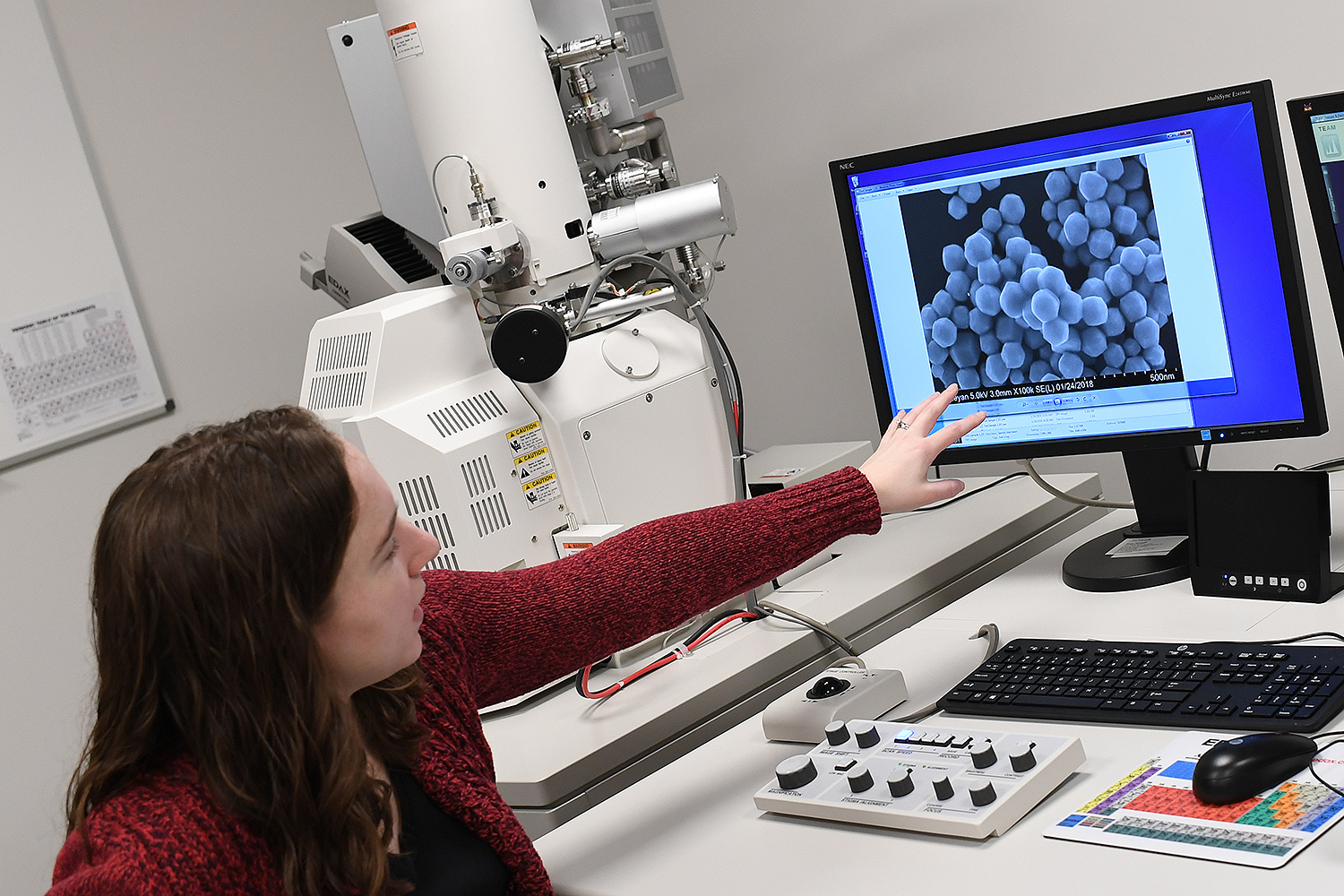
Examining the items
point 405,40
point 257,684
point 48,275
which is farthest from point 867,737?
point 48,275

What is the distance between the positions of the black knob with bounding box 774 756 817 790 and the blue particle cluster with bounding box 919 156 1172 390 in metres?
0.56

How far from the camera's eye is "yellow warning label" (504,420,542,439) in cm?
149

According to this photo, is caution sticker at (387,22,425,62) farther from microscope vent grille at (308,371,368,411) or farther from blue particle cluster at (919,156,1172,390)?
blue particle cluster at (919,156,1172,390)

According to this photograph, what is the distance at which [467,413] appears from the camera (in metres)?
1.49

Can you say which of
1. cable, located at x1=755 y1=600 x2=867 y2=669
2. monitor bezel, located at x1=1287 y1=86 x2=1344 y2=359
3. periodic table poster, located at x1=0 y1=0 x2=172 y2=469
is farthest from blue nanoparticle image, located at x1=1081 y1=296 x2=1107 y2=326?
periodic table poster, located at x1=0 y1=0 x2=172 y2=469

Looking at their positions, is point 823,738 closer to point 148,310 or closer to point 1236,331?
point 1236,331

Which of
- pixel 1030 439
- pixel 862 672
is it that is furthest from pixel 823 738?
pixel 1030 439

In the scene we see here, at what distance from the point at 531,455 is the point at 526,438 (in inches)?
0.9

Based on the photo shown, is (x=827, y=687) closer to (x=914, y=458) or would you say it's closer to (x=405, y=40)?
(x=914, y=458)

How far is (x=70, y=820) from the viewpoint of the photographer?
0.85m

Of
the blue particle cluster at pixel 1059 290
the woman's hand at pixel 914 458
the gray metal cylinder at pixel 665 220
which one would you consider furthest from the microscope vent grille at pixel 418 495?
the blue particle cluster at pixel 1059 290

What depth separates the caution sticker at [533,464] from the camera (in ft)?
4.90

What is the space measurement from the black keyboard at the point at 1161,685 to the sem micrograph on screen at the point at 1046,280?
12.8 inches

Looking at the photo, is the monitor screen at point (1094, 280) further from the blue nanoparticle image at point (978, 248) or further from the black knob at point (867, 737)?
the black knob at point (867, 737)
